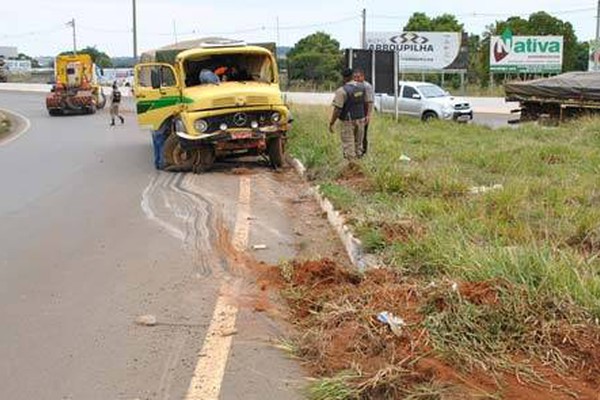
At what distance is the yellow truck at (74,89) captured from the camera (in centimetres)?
3903

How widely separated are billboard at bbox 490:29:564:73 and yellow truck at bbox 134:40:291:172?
37.2m

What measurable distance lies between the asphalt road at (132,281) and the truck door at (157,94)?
1.73m

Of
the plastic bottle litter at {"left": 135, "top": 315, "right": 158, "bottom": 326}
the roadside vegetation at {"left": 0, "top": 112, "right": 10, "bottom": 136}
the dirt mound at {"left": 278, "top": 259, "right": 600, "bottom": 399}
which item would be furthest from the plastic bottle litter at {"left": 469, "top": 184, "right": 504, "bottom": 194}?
the roadside vegetation at {"left": 0, "top": 112, "right": 10, "bottom": 136}

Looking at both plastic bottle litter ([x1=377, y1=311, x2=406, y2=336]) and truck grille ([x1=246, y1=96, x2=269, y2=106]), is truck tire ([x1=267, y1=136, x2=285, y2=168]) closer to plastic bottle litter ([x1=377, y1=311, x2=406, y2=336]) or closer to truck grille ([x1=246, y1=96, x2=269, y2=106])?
truck grille ([x1=246, y1=96, x2=269, y2=106])

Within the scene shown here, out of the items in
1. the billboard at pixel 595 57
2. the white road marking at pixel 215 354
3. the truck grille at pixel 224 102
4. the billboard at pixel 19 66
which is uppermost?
the billboard at pixel 19 66

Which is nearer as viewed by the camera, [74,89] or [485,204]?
[485,204]

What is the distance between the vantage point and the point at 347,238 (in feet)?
26.4

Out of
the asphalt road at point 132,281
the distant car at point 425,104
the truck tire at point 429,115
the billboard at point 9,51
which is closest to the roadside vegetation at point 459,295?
the asphalt road at point 132,281

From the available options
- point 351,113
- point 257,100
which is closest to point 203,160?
point 257,100

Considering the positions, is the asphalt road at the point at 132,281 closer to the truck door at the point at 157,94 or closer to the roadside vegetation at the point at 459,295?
the roadside vegetation at the point at 459,295

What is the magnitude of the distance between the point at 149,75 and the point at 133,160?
232cm

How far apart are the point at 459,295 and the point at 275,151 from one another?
1051 centimetres

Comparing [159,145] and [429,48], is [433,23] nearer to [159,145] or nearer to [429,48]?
[429,48]

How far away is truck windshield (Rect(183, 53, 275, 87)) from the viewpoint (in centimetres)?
1566
